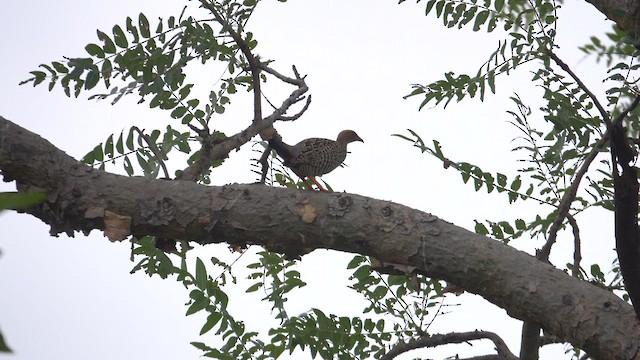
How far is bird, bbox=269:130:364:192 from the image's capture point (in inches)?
157

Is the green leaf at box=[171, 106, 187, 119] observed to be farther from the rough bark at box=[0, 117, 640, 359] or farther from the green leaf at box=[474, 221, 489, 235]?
the green leaf at box=[474, 221, 489, 235]

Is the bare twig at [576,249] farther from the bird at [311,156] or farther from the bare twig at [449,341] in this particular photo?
the bird at [311,156]

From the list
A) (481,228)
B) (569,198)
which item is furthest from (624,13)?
(481,228)

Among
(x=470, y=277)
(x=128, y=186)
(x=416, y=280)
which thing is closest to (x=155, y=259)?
(x=128, y=186)

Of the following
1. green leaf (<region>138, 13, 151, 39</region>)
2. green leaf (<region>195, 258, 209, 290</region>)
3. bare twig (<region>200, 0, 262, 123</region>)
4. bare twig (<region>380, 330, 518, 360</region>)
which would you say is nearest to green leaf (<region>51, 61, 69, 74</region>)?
green leaf (<region>138, 13, 151, 39</region>)

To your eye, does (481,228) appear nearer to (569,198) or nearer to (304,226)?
(569,198)

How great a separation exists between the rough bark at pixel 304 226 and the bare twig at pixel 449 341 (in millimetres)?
558

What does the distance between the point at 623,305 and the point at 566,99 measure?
1338mm

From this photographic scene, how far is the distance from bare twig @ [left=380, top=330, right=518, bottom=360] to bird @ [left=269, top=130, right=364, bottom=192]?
3.30ft

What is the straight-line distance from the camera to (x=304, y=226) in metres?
2.90

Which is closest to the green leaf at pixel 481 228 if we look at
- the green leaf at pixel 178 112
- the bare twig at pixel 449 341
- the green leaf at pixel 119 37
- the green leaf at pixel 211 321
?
the bare twig at pixel 449 341

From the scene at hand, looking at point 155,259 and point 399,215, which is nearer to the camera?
point 399,215

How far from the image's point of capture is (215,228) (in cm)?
289

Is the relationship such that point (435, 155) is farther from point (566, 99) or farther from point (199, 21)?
point (199, 21)
